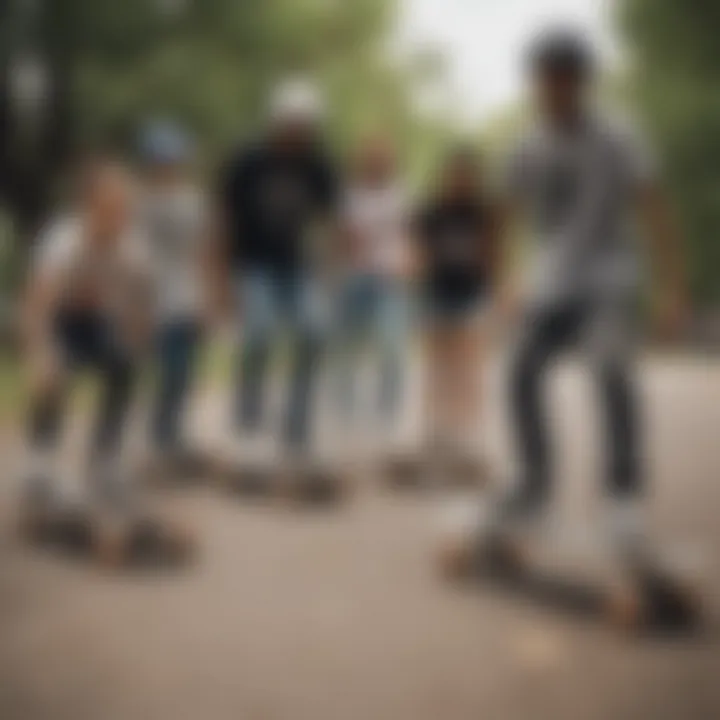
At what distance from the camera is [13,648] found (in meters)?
1.30

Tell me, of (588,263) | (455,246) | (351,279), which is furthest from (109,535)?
(588,263)

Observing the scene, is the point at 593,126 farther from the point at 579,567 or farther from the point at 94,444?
the point at 94,444

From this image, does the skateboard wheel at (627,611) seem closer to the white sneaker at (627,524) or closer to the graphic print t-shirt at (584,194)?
the white sneaker at (627,524)

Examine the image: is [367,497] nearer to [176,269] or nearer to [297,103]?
[176,269]

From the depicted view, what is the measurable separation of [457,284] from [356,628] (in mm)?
382

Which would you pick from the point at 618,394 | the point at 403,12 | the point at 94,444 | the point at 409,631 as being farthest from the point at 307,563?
the point at 403,12

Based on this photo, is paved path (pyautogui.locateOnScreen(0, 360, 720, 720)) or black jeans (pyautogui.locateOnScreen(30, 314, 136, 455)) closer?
paved path (pyautogui.locateOnScreen(0, 360, 720, 720))

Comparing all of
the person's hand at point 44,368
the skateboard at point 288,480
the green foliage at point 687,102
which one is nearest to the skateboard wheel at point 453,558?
the skateboard at point 288,480

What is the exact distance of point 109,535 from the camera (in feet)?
4.52

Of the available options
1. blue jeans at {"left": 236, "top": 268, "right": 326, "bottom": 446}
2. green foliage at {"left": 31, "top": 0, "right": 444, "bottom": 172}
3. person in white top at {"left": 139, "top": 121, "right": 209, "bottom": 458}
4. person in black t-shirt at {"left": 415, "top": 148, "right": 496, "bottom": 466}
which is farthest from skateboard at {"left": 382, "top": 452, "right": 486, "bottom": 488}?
green foliage at {"left": 31, "top": 0, "right": 444, "bottom": 172}

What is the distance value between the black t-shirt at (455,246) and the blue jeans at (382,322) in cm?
4

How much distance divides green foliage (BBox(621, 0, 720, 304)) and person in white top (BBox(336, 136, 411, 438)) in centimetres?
28

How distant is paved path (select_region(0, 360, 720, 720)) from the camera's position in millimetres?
1237

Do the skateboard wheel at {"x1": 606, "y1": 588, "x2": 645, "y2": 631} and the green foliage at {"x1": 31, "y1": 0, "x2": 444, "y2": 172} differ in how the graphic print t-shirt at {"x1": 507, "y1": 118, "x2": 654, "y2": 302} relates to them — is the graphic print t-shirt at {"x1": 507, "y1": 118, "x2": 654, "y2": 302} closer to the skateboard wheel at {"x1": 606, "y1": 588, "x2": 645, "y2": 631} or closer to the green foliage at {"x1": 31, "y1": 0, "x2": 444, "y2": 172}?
the green foliage at {"x1": 31, "y1": 0, "x2": 444, "y2": 172}
